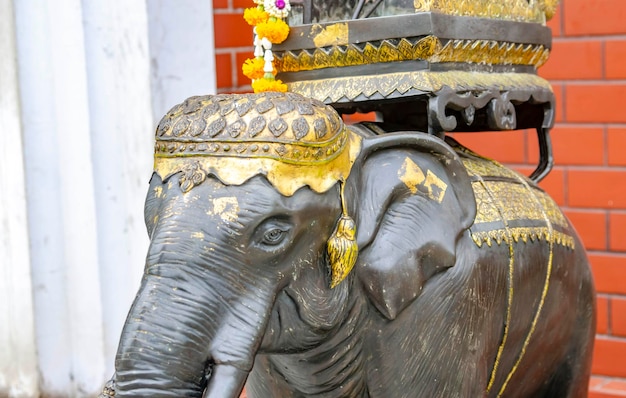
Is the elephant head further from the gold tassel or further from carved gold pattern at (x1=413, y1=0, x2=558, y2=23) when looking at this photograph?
carved gold pattern at (x1=413, y1=0, x2=558, y2=23)

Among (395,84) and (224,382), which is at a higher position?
(395,84)

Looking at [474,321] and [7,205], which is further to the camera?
[7,205]

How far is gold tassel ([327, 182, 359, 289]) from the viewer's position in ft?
4.32

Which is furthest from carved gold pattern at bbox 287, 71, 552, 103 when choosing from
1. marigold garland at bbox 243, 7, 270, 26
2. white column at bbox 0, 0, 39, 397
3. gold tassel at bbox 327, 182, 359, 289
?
white column at bbox 0, 0, 39, 397

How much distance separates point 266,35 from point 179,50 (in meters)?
0.98

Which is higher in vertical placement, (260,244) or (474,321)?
(260,244)

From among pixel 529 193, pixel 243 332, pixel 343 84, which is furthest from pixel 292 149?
pixel 529 193

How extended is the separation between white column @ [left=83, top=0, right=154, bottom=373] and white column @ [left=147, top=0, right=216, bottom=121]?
0.03m

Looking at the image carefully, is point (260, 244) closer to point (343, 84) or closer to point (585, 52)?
point (343, 84)

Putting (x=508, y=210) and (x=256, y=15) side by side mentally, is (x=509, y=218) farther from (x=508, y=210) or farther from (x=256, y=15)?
(x=256, y=15)

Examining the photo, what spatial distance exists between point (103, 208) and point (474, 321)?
1348 mm

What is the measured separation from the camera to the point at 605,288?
2.61 m

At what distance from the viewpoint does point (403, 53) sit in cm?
154

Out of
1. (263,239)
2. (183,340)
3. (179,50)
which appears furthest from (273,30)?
(179,50)
